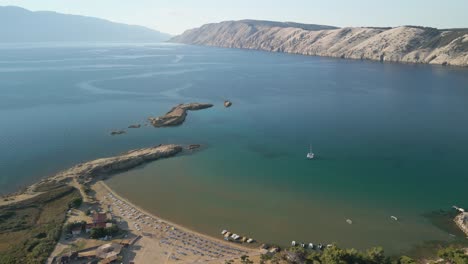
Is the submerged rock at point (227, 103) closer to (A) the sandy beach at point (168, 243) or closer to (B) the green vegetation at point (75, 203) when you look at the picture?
(A) the sandy beach at point (168, 243)

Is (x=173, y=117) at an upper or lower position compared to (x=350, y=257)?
upper

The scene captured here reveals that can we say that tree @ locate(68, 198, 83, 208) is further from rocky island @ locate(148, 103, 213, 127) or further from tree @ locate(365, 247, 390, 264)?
rocky island @ locate(148, 103, 213, 127)

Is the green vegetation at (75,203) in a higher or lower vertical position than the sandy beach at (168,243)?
higher

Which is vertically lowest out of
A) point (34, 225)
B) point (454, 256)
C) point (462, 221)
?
point (34, 225)

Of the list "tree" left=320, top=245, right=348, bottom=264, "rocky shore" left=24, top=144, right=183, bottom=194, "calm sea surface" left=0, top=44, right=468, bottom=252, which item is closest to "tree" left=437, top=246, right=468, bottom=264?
"calm sea surface" left=0, top=44, right=468, bottom=252

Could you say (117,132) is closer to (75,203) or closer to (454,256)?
(75,203)

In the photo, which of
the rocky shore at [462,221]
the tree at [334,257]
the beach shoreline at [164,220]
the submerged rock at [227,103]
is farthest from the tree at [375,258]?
the submerged rock at [227,103]

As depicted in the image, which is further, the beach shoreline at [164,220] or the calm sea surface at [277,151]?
the calm sea surface at [277,151]

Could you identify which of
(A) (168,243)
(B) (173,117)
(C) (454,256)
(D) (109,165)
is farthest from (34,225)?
(B) (173,117)
